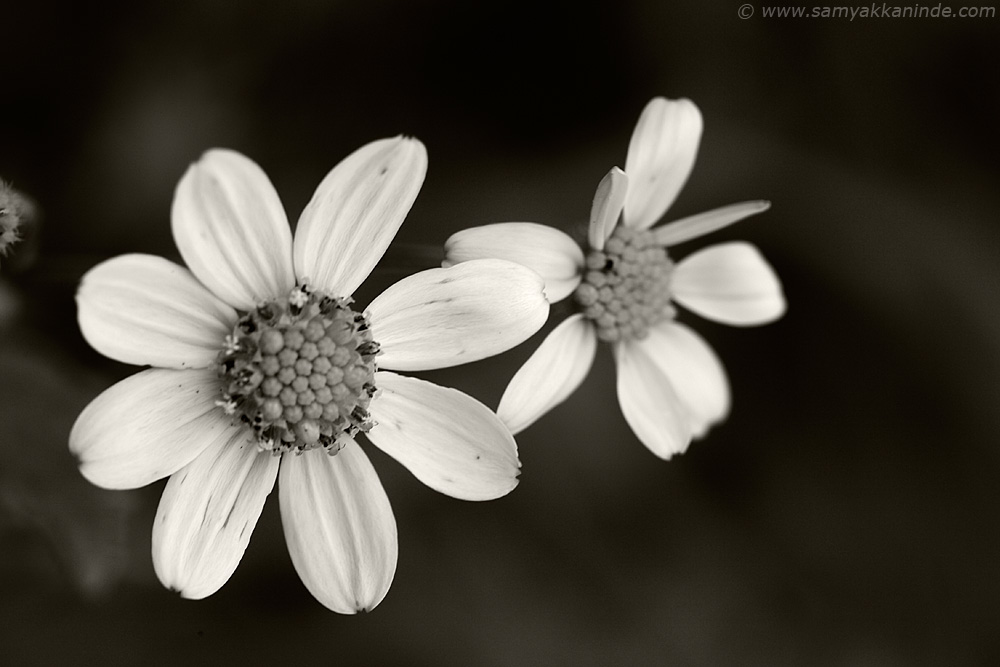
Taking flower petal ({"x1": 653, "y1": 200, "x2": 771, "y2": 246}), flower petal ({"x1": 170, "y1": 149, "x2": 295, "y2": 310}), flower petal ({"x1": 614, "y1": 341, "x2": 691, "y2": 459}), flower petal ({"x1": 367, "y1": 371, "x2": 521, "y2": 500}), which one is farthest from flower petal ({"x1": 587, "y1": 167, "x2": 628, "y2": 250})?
flower petal ({"x1": 170, "y1": 149, "x2": 295, "y2": 310})

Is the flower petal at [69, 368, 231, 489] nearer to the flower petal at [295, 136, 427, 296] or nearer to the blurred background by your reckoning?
the flower petal at [295, 136, 427, 296]

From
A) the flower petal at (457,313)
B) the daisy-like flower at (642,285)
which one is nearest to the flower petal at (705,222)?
the daisy-like flower at (642,285)

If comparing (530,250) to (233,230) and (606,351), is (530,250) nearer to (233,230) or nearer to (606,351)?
(233,230)

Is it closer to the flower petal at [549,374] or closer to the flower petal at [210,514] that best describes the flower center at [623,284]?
the flower petal at [549,374]

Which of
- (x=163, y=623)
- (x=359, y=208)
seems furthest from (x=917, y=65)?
(x=163, y=623)

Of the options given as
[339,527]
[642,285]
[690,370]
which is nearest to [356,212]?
[339,527]

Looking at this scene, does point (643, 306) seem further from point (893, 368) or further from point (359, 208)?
point (893, 368)
